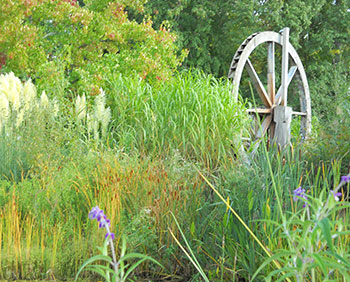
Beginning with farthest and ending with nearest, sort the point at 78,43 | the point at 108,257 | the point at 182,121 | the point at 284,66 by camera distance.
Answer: the point at 284,66
the point at 78,43
the point at 182,121
the point at 108,257

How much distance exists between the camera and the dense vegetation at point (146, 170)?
2873 mm

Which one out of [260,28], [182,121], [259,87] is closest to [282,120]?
[259,87]

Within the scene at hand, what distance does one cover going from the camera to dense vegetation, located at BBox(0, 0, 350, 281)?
2873 mm

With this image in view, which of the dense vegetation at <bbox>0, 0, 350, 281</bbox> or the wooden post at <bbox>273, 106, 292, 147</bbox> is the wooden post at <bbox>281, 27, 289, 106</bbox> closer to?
the wooden post at <bbox>273, 106, 292, 147</bbox>

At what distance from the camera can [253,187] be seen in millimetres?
3277

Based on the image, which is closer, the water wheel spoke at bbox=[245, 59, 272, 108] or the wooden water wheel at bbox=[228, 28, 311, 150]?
the wooden water wheel at bbox=[228, 28, 311, 150]

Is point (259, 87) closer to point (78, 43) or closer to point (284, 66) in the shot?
point (284, 66)

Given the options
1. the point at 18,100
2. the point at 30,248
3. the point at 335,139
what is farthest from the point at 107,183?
the point at 335,139

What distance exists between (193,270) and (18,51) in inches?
231

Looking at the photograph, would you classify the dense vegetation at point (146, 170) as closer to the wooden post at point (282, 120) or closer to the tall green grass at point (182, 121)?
the tall green grass at point (182, 121)

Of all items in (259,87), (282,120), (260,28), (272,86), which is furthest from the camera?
(260,28)

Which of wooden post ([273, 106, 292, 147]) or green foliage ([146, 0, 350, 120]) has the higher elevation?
green foliage ([146, 0, 350, 120])

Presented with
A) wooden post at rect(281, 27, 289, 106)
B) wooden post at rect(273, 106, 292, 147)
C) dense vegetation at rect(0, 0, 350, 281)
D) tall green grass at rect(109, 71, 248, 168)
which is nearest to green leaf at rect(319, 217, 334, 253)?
dense vegetation at rect(0, 0, 350, 281)

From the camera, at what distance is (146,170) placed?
4160 millimetres
